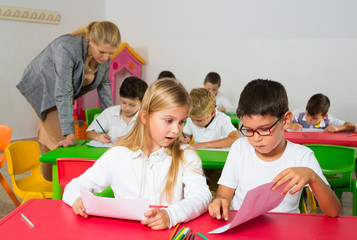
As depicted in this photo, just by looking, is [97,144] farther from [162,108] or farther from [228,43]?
[228,43]

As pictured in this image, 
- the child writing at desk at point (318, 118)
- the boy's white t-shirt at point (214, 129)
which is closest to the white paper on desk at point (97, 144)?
the boy's white t-shirt at point (214, 129)

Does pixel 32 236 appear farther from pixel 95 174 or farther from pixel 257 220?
pixel 257 220

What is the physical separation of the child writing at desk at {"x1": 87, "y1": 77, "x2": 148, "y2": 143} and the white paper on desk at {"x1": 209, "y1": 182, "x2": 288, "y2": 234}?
1.64 metres

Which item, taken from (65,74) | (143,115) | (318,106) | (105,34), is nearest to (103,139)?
(65,74)

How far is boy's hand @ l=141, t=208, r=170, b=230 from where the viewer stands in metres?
1.10

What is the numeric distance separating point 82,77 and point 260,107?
4.94 feet

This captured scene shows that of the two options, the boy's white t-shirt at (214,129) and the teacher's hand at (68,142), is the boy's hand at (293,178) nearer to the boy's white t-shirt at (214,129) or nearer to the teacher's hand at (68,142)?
the teacher's hand at (68,142)

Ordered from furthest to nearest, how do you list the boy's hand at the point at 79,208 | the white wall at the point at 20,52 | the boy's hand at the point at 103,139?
the white wall at the point at 20,52 → the boy's hand at the point at 103,139 → the boy's hand at the point at 79,208

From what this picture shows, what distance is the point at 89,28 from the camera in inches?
99.2

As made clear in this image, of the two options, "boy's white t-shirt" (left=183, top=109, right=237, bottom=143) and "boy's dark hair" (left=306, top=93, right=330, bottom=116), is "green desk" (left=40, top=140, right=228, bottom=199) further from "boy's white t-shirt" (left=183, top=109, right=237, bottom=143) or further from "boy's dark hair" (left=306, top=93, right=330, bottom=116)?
"boy's dark hair" (left=306, top=93, right=330, bottom=116)

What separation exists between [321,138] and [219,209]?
209cm

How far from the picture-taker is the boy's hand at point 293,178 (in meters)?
1.11

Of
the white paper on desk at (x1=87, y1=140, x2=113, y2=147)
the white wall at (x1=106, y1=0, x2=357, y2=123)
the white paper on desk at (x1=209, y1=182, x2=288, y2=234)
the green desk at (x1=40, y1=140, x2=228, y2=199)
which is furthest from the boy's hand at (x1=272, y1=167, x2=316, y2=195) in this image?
the white wall at (x1=106, y1=0, x2=357, y2=123)

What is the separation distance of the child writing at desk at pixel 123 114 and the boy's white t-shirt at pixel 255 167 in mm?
1243
